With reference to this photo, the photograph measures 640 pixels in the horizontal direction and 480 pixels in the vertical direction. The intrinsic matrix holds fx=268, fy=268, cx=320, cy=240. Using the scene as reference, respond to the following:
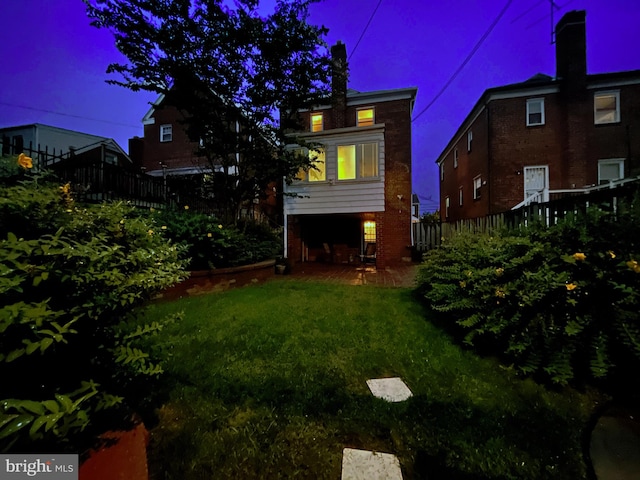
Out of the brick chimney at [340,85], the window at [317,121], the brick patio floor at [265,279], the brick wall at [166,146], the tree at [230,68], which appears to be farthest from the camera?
the brick wall at [166,146]

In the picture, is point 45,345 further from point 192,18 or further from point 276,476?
point 192,18

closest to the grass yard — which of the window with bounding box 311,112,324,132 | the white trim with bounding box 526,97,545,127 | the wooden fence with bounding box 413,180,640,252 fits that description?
the wooden fence with bounding box 413,180,640,252

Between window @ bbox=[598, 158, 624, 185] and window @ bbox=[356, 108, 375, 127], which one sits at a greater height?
window @ bbox=[356, 108, 375, 127]

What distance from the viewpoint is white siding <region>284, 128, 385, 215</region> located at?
32.5 feet

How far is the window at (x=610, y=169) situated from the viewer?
12078 millimetres

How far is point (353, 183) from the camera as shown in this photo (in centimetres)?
1012

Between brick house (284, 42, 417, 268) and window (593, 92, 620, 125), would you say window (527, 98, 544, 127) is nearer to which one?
window (593, 92, 620, 125)

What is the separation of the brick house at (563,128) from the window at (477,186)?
1134 mm

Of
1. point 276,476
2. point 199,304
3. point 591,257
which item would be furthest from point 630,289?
point 199,304

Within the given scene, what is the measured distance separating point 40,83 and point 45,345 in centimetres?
7434

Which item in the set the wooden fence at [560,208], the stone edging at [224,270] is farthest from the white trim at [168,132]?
the wooden fence at [560,208]

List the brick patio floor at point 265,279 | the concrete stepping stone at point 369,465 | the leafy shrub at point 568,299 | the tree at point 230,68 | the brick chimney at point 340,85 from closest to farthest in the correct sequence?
1. the concrete stepping stone at point 369,465
2. the leafy shrub at point 568,299
3. the brick patio floor at point 265,279
4. the tree at point 230,68
5. the brick chimney at point 340,85

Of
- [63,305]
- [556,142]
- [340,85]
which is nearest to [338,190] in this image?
[340,85]

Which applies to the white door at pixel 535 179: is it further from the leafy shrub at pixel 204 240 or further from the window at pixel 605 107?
the leafy shrub at pixel 204 240
